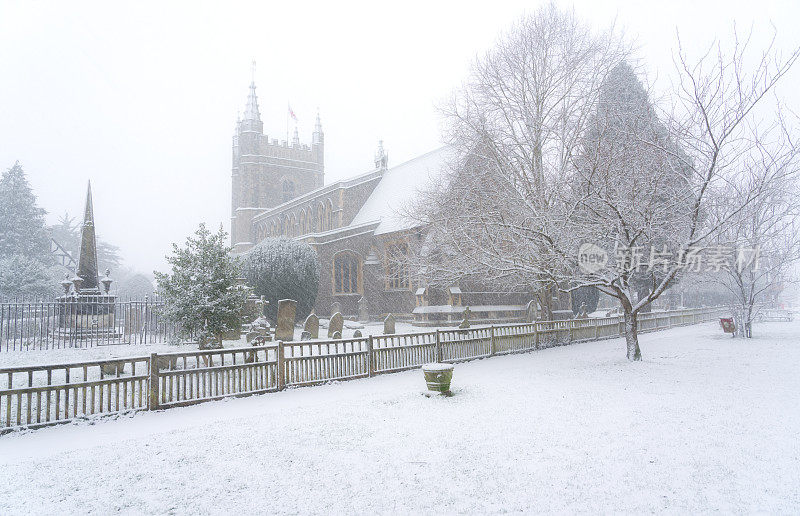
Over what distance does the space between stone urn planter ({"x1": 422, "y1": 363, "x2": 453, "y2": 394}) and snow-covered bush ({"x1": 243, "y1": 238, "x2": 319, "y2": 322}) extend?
48.6ft

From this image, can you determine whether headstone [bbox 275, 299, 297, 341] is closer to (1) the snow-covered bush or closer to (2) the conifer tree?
(1) the snow-covered bush

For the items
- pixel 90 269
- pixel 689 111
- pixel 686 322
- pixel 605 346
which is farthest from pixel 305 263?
pixel 686 322

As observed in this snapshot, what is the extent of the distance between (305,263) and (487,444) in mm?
18395

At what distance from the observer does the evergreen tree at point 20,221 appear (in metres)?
39.4

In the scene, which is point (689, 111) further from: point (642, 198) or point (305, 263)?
point (305, 263)

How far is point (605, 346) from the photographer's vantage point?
1689 centimetres

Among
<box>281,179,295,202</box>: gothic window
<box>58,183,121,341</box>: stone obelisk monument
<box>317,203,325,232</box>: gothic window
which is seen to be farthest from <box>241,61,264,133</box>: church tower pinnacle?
<box>58,183,121,341</box>: stone obelisk monument

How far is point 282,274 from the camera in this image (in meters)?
22.4

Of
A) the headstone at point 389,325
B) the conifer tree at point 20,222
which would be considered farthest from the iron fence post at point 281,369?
the conifer tree at point 20,222

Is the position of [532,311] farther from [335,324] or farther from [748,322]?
[335,324]

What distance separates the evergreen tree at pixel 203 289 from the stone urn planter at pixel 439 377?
6.30 m

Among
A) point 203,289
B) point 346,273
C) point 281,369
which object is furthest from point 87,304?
point 346,273

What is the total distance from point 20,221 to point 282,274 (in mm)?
33256

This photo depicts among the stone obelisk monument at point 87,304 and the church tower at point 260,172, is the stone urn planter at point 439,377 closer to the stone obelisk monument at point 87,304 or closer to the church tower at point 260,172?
the stone obelisk monument at point 87,304
